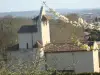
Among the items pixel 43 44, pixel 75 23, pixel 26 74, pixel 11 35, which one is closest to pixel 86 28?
pixel 75 23

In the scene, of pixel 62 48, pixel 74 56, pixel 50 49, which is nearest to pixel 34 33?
pixel 50 49

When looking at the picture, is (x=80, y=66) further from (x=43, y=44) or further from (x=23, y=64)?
(x=23, y=64)

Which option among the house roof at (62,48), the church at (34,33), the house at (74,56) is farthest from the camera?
the church at (34,33)

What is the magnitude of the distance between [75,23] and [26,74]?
1.53 meters

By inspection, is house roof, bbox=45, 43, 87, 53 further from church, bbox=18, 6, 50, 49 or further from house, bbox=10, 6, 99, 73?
church, bbox=18, 6, 50, 49

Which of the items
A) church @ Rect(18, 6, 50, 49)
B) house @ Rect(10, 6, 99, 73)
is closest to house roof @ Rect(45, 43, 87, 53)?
house @ Rect(10, 6, 99, 73)

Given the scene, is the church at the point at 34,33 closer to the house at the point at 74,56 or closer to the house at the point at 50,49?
the house at the point at 50,49

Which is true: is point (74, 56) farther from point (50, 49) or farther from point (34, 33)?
point (34, 33)

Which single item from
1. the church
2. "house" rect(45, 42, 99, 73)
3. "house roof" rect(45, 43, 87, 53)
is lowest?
"house" rect(45, 42, 99, 73)

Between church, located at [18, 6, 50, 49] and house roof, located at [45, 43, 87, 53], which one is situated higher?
church, located at [18, 6, 50, 49]

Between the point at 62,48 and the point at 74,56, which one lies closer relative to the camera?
the point at 74,56

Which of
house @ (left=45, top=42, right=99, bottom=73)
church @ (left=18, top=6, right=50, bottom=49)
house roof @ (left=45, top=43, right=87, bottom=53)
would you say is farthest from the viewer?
church @ (left=18, top=6, right=50, bottom=49)

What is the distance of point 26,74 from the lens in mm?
6234

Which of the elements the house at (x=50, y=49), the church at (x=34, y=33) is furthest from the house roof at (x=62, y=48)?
the church at (x=34, y=33)
